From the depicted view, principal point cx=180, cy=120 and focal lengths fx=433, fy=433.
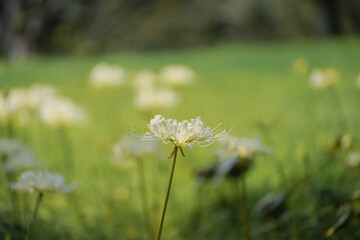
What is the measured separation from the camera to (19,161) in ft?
2.74

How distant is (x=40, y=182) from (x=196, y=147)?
3.91ft

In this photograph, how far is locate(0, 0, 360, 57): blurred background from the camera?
6828mm

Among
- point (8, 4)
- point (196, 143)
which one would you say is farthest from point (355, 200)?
point (8, 4)

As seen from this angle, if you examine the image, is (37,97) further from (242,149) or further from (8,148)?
(242,149)

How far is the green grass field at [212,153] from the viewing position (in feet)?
3.51

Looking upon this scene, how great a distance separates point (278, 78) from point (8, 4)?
741 centimetres

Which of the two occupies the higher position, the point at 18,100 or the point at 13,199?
the point at 18,100

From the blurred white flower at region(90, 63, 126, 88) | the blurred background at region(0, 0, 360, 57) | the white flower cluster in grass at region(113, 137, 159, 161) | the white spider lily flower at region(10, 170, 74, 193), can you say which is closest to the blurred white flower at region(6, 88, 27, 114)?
the white flower cluster in grass at region(113, 137, 159, 161)

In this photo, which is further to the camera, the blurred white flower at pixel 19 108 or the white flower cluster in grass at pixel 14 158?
the blurred white flower at pixel 19 108

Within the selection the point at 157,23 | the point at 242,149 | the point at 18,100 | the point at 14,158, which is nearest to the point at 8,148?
the point at 14,158

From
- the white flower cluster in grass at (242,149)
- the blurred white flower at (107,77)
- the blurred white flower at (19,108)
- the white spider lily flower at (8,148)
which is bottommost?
the white flower cluster in grass at (242,149)

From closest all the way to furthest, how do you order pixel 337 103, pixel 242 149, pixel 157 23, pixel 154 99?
1. pixel 242 149
2. pixel 154 99
3. pixel 337 103
4. pixel 157 23

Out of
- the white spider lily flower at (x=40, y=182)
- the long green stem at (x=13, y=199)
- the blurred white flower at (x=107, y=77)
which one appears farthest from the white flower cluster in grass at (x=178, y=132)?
the blurred white flower at (x=107, y=77)

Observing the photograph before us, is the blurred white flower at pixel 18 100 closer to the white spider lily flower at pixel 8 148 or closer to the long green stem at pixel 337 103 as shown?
the white spider lily flower at pixel 8 148
